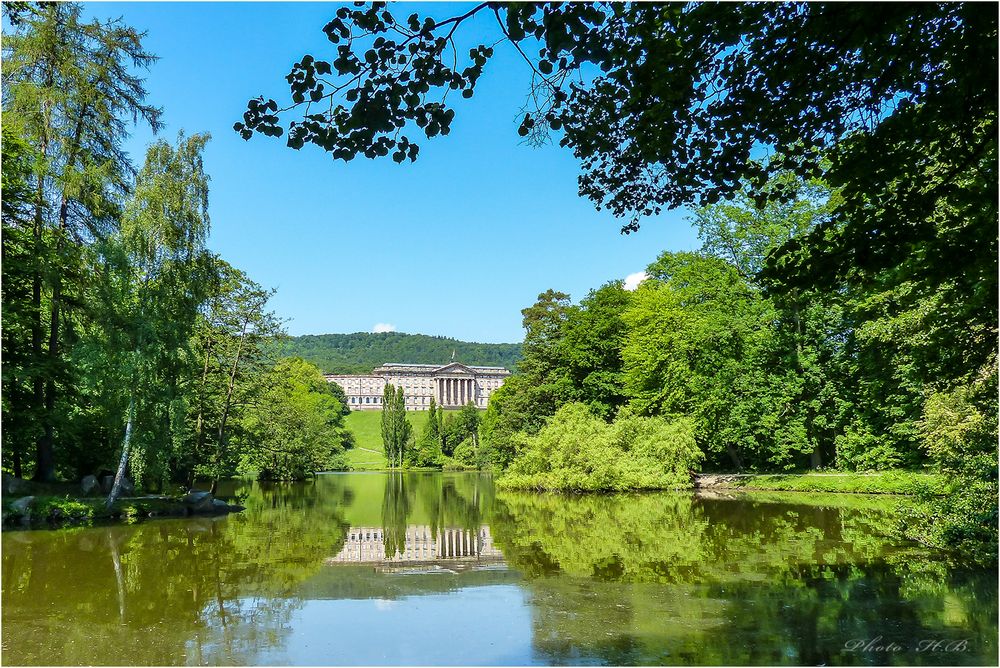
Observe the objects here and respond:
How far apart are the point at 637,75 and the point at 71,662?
665 cm

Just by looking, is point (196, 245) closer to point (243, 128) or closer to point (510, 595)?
point (510, 595)

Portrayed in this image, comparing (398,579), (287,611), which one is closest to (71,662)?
(287,611)

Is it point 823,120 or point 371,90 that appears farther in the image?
point 823,120

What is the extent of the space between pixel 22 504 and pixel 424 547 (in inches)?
398

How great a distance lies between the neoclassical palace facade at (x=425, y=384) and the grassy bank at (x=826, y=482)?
321 ft

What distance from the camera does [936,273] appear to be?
5.64m

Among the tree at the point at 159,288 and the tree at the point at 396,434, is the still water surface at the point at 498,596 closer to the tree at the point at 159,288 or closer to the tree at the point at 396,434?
the tree at the point at 159,288

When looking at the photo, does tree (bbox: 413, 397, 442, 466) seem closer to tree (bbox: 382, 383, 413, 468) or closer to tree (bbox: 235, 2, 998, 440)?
tree (bbox: 382, 383, 413, 468)

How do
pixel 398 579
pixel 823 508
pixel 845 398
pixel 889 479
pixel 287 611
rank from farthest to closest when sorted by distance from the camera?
pixel 845 398
pixel 889 479
pixel 823 508
pixel 398 579
pixel 287 611

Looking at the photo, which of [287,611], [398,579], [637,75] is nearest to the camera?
[637,75]

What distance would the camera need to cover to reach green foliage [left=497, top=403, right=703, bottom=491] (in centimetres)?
2669

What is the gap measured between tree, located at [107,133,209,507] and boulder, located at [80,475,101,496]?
127cm

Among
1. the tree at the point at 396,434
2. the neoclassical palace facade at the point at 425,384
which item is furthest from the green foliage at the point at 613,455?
the neoclassical palace facade at the point at 425,384

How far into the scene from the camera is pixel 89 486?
19156mm
